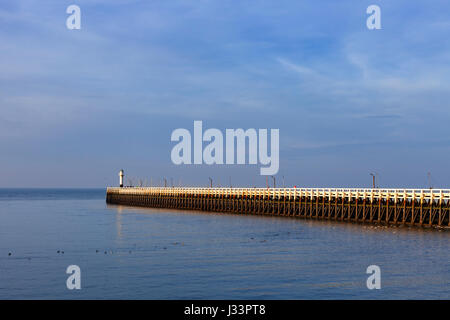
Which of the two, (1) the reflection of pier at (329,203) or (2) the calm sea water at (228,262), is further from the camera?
(1) the reflection of pier at (329,203)

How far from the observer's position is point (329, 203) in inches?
2527

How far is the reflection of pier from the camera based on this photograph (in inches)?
2079

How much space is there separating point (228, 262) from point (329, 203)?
3280 cm

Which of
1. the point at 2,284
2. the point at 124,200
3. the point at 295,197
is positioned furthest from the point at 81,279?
the point at 124,200

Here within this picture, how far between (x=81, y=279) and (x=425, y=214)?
36032 mm

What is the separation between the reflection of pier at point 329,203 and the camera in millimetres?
52812

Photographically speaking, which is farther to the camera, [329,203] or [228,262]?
[329,203]

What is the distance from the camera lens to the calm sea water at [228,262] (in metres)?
25.8

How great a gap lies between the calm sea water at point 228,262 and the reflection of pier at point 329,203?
3883 millimetres

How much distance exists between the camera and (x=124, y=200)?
126 meters

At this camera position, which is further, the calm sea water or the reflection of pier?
the reflection of pier

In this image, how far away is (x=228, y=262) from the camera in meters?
33.8

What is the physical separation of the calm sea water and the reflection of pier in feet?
12.7
